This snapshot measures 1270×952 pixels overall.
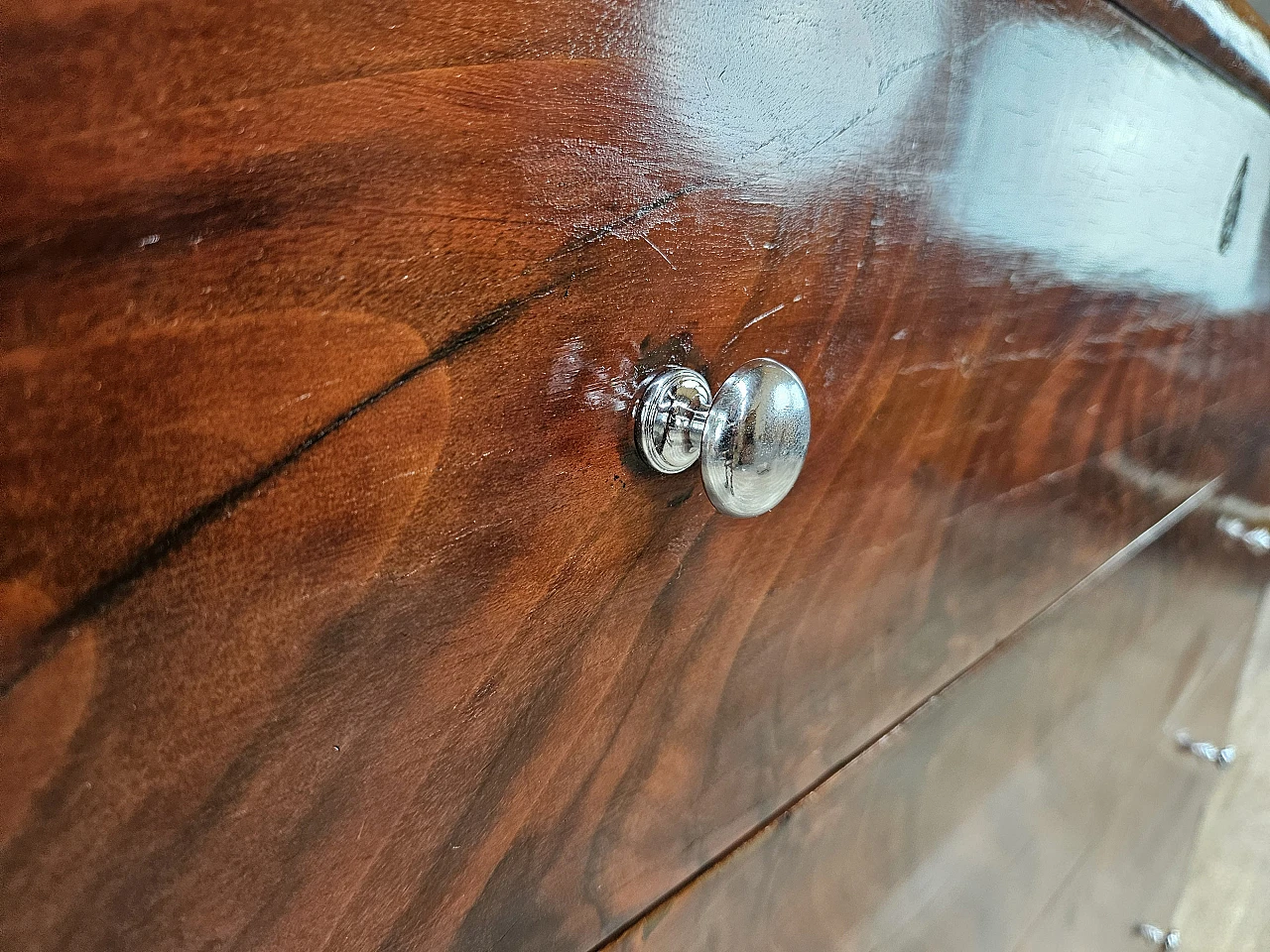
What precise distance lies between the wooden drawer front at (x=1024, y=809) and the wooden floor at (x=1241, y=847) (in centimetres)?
9

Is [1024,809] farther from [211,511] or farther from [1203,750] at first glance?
[211,511]

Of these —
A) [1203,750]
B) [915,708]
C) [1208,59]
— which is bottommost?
[1203,750]

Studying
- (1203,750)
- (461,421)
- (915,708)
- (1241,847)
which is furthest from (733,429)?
(1241,847)

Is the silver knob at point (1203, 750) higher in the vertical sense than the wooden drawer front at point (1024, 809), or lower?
lower

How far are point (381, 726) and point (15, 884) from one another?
0.06 meters

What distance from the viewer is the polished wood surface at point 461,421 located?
12cm

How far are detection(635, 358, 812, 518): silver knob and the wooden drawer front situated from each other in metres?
0.13

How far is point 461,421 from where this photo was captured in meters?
0.16

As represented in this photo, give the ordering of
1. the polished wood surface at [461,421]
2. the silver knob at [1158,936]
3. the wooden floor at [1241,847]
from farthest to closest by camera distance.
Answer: the wooden floor at [1241,847]
the silver knob at [1158,936]
the polished wood surface at [461,421]

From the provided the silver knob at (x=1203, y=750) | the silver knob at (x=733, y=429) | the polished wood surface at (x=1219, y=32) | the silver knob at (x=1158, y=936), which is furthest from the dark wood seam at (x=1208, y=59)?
the silver knob at (x=1158, y=936)

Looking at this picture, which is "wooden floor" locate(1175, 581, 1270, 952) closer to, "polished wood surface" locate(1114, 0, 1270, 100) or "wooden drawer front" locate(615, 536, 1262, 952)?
"wooden drawer front" locate(615, 536, 1262, 952)

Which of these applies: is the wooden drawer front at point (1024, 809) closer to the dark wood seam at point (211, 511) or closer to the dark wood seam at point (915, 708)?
the dark wood seam at point (915, 708)

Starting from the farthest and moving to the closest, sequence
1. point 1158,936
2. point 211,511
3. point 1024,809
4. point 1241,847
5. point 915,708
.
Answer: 1. point 1241,847
2. point 1158,936
3. point 1024,809
4. point 915,708
5. point 211,511

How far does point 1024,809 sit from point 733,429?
355 mm
